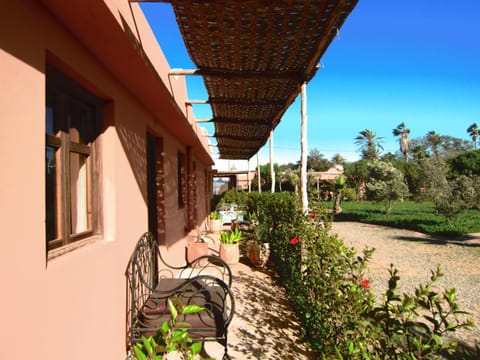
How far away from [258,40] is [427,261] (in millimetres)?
7757

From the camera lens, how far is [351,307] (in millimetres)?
2014

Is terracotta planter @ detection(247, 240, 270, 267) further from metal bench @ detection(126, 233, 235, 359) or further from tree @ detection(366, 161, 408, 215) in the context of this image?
tree @ detection(366, 161, 408, 215)

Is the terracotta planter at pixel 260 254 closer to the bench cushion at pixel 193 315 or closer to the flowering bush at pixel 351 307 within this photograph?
the flowering bush at pixel 351 307

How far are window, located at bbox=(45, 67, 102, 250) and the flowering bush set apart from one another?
5.52ft

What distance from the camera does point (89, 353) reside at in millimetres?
1921

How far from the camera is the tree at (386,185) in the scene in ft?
56.5

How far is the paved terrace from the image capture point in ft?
9.84

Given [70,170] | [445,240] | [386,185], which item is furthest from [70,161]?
[386,185]

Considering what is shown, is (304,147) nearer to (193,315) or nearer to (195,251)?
(193,315)

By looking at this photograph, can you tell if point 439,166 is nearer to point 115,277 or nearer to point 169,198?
point 169,198

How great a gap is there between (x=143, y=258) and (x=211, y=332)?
114cm

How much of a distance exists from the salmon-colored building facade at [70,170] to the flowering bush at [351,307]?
1.36m

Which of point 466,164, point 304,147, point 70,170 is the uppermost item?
point 466,164

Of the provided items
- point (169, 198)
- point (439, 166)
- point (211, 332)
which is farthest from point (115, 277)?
point (439, 166)
